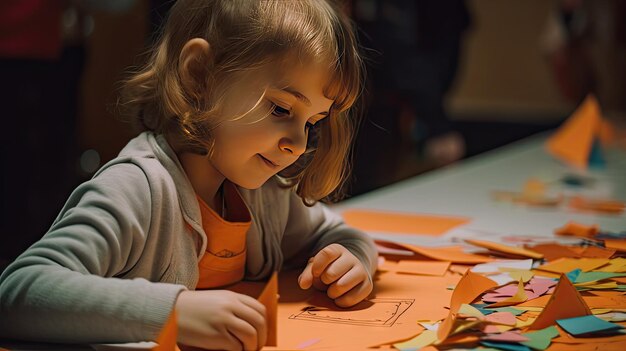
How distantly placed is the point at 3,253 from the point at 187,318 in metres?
1.48

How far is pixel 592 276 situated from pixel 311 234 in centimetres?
43

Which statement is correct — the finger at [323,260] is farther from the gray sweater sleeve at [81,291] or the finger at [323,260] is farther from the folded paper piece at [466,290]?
the gray sweater sleeve at [81,291]

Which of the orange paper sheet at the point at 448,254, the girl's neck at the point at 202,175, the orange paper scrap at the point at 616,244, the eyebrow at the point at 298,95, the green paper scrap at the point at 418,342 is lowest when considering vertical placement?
the green paper scrap at the point at 418,342

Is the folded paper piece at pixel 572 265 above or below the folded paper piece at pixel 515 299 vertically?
above

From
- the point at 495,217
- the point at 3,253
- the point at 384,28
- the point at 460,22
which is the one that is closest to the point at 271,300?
the point at 495,217

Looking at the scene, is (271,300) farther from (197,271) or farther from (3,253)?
(3,253)

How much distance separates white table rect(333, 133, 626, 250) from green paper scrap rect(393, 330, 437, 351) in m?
0.59

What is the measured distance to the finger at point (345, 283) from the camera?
1.11 metres

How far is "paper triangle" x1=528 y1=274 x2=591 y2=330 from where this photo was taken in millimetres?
1008

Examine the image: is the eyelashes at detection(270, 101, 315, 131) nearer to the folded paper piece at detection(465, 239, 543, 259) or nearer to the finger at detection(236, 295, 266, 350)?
the finger at detection(236, 295, 266, 350)

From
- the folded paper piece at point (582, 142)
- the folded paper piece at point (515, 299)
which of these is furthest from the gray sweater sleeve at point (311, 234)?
the folded paper piece at point (582, 142)

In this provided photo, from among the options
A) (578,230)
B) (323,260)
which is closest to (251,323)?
(323,260)

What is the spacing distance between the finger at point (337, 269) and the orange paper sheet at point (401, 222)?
1.80 feet

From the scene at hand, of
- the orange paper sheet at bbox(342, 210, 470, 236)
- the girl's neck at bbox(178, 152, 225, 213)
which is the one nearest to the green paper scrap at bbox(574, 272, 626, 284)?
the orange paper sheet at bbox(342, 210, 470, 236)
